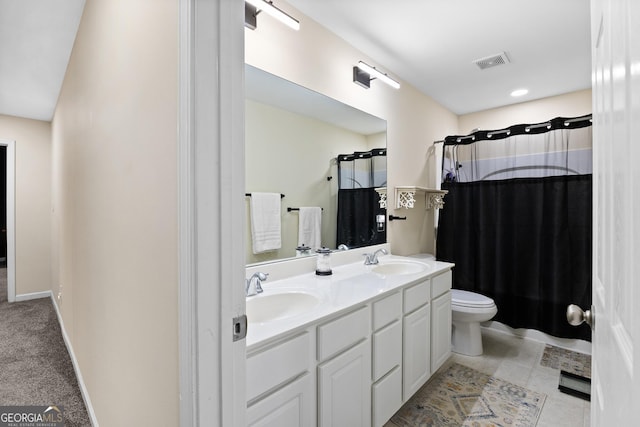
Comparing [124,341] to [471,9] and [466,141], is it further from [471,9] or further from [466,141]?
[466,141]

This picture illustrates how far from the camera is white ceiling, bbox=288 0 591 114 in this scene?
186 centimetres

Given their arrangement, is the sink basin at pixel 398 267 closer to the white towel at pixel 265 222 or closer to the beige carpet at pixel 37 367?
the white towel at pixel 265 222

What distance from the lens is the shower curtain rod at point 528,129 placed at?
257 cm

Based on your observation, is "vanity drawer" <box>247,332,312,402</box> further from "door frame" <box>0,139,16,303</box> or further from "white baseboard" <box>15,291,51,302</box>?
"white baseboard" <box>15,291,51,302</box>

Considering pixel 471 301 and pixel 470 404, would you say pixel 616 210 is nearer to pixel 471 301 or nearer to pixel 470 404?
pixel 470 404

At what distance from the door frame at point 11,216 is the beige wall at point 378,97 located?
151 inches

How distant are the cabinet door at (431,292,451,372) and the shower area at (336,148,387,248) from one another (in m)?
0.66

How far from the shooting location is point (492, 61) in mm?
2473

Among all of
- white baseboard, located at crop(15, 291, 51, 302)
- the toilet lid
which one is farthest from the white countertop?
white baseboard, located at crop(15, 291, 51, 302)

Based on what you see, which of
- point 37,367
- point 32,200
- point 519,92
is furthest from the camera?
point 32,200

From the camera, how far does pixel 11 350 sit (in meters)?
2.51

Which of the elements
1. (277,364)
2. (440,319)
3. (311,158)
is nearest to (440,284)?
(440,319)

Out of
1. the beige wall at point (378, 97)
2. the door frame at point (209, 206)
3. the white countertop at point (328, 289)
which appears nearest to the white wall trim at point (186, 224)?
the door frame at point (209, 206)

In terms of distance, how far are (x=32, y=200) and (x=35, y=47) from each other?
251 cm
